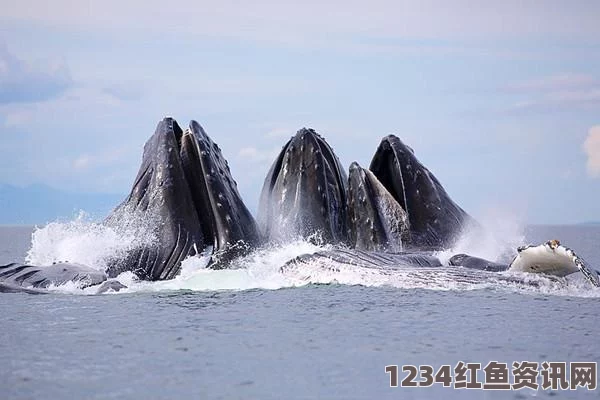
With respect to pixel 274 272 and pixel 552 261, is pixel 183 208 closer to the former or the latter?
pixel 274 272

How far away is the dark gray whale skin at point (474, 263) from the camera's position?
13.0m

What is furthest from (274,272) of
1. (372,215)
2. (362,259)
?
(372,215)

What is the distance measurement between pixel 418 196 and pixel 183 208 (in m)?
4.04

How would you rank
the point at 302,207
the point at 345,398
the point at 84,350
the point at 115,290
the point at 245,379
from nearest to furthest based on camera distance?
the point at 345,398 < the point at 245,379 < the point at 84,350 < the point at 115,290 < the point at 302,207

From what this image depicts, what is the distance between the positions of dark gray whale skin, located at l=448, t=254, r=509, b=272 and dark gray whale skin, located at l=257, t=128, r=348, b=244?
1.97m

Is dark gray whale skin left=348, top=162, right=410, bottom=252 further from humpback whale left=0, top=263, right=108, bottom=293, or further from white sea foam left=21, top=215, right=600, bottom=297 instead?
humpback whale left=0, top=263, right=108, bottom=293

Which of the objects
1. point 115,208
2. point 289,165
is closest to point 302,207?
point 289,165

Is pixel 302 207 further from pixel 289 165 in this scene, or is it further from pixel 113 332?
pixel 113 332

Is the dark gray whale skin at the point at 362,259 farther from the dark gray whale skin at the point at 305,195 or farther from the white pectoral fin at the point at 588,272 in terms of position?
the white pectoral fin at the point at 588,272

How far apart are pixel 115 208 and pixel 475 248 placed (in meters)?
5.97

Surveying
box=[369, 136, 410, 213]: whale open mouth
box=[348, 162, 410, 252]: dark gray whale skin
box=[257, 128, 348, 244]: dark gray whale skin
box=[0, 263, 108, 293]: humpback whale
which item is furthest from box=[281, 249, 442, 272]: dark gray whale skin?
box=[0, 263, 108, 293]: humpback whale

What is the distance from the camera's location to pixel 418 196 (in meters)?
15.1

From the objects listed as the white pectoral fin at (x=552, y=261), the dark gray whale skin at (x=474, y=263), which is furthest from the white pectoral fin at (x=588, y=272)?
the dark gray whale skin at (x=474, y=263)

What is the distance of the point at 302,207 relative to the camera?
14.4 m
